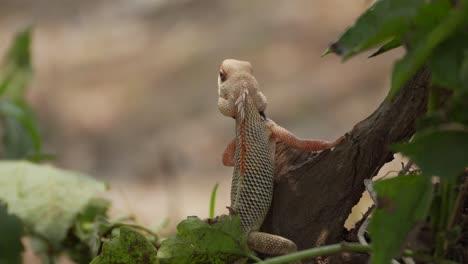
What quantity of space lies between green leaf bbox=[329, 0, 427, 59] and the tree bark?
53 cm

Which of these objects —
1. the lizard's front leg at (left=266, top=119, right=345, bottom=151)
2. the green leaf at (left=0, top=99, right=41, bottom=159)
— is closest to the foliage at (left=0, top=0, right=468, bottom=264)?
the lizard's front leg at (left=266, top=119, right=345, bottom=151)

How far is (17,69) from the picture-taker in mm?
3854

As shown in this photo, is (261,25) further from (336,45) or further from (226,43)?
(336,45)

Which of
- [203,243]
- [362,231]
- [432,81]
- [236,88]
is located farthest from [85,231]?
[432,81]

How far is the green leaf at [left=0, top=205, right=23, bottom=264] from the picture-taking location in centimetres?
198

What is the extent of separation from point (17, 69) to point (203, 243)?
2620 millimetres

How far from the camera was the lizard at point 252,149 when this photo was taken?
1.89 m

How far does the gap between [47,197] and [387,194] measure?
5.62 feet

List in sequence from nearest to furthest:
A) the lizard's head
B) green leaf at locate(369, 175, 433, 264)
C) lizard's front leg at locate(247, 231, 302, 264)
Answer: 1. green leaf at locate(369, 175, 433, 264)
2. lizard's front leg at locate(247, 231, 302, 264)
3. the lizard's head

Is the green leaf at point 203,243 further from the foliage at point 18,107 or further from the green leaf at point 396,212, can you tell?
the foliage at point 18,107

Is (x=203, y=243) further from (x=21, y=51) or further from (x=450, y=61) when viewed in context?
(x=21, y=51)

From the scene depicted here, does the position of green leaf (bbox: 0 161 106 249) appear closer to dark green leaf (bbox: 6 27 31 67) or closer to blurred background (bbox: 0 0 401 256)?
dark green leaf (bbox: 6 27 31 67)

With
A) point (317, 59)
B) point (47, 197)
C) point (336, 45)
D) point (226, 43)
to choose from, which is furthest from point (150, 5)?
point (336, 45)

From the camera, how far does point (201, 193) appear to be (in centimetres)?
593
